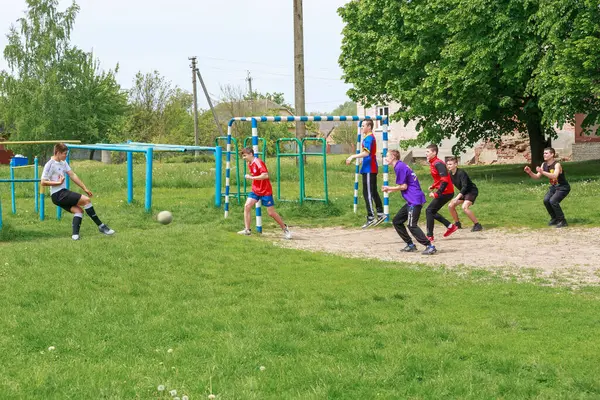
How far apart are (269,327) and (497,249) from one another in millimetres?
6061

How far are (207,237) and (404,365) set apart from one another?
6.90 meters

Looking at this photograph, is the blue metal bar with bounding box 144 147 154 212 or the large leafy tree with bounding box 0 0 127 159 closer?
the blue metal bar with bounding box 144 147 154 212

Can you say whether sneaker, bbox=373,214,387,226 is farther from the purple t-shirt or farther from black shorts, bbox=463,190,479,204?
the purple t-shirt

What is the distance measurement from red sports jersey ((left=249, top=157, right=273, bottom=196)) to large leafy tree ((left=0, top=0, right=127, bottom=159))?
48.8 meters

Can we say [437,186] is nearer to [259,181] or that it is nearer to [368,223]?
[368,223]

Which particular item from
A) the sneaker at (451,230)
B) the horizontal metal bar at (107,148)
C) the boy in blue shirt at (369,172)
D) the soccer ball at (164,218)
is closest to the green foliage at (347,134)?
the horizontal metal bar at (107,148)

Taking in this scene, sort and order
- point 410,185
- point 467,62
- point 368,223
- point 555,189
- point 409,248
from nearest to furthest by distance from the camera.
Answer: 1. point 410,185
2. point 409,248
3. point 555,189
4. point 368,223
5. point 467,62

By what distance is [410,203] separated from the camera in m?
11.5

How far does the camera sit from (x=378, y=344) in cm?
621

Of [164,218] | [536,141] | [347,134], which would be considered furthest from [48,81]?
[164,218]

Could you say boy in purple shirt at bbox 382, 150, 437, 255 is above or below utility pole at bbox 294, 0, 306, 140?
below

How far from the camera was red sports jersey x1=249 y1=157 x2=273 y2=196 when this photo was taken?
13469mm

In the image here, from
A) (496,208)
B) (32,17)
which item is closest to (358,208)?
(496,208)

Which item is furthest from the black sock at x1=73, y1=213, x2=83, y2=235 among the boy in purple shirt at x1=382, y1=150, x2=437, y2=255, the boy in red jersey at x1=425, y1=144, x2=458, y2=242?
the boy in red jersey at x1=425, y1=144, x2=458, y2=242
